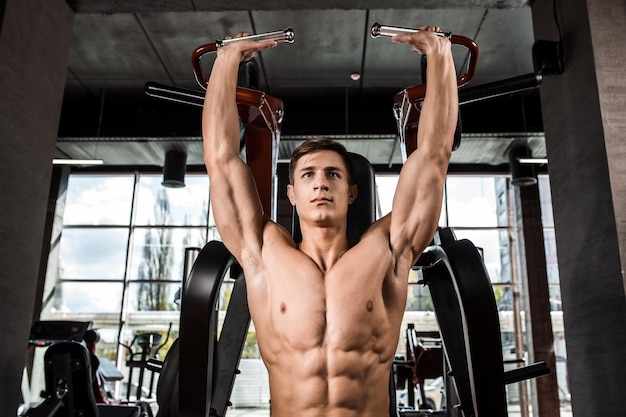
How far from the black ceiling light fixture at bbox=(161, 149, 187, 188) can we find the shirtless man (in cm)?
592

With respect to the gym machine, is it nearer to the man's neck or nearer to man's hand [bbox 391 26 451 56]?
man's hand [bbox 391 26 451 56]

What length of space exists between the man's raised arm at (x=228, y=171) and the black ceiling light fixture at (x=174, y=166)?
19.5ft

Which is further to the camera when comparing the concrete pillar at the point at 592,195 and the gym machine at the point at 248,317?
the concrete pillar at the point at 592,195

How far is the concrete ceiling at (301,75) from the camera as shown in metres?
5.13

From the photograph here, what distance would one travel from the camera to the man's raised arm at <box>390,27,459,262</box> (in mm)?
1489

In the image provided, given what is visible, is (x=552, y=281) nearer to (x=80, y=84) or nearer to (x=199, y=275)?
(x=80, y=84)

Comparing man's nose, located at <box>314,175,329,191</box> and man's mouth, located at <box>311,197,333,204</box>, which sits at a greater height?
man's nose, located at <box>314,175,329,191</box>

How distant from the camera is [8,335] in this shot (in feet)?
7.68

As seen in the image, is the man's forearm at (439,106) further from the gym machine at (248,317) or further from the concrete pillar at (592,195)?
the concrete pillar at (592,195)

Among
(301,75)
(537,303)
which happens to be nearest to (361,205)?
(301,75)

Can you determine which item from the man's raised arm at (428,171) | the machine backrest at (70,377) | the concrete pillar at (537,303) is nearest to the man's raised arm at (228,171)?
the man's raised arm at (428,171)

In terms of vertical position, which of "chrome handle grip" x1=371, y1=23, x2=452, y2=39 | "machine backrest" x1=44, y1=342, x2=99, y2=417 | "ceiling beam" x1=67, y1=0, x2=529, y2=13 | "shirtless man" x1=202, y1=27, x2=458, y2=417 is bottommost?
"machine backrest" x1=44, y1=342, x2=99, y2=417

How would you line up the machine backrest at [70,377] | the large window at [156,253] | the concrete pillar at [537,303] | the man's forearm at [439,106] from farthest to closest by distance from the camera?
the large window at [156,253], the concrete pillar at [537,303], the machine backrest at [70,377], the man's forearm at [439,106]

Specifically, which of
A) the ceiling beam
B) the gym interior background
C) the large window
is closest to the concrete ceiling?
the gym interior background
